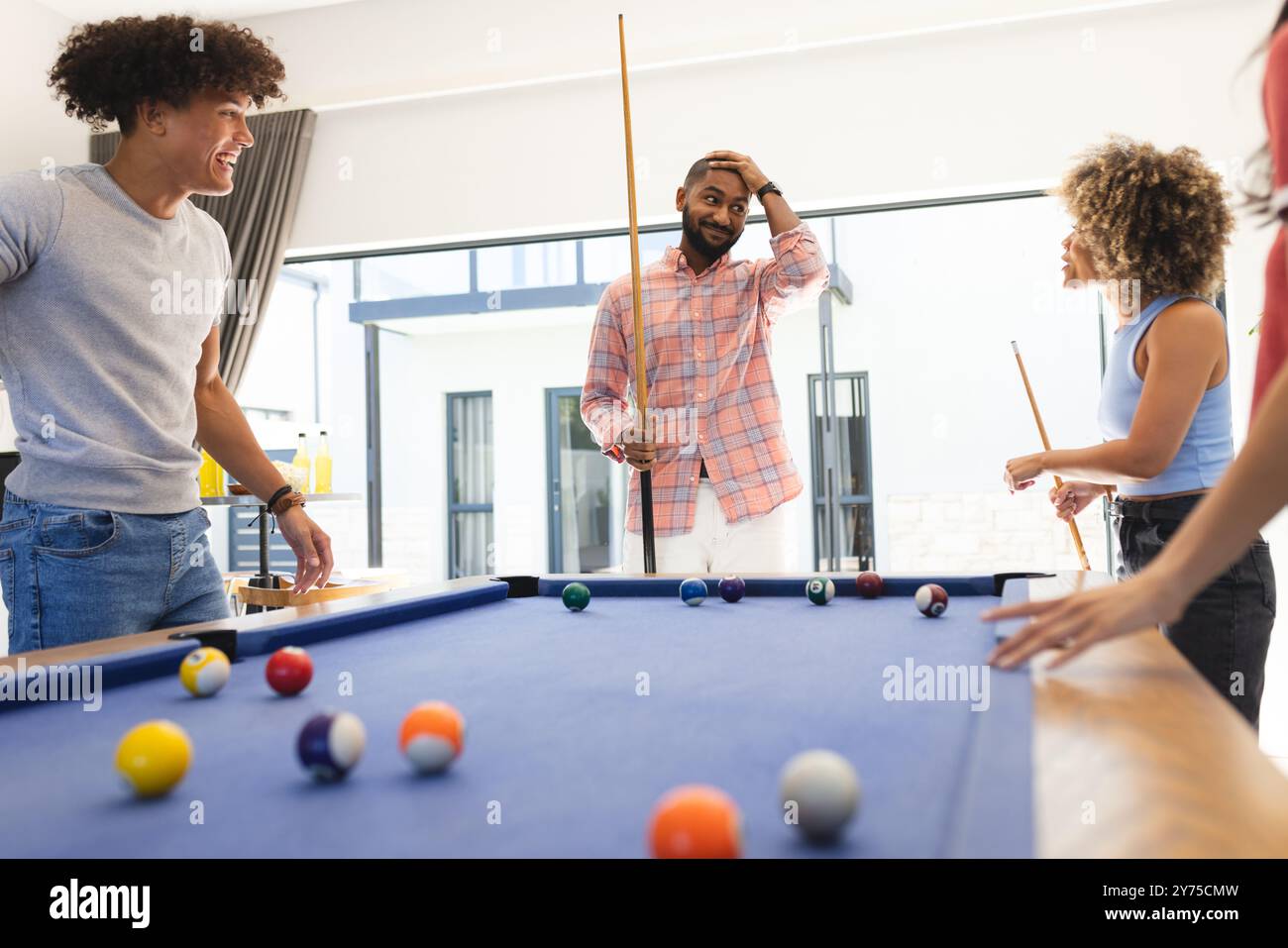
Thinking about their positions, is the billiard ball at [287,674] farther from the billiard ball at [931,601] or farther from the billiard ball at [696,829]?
the billiard ball at [931,601]

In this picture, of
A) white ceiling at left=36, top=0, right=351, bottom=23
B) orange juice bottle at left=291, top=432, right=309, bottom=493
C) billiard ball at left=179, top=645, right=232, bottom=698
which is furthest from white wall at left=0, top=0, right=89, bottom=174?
billiard ball at left=179, top=645, right=232, bottom=698

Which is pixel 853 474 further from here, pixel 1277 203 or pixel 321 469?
pixel 1277 203

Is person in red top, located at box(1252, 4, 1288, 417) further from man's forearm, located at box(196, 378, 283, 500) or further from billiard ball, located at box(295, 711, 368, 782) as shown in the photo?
man's forearm, located at box(196, 378, 283, 500)

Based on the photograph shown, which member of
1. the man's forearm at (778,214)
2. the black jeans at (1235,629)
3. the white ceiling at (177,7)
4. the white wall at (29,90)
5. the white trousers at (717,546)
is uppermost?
the white ceiling at (177,7)

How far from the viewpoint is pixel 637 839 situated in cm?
61

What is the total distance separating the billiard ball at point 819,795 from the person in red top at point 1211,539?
358 mm

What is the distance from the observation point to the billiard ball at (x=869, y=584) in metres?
1.86

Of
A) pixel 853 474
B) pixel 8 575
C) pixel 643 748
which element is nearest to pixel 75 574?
pixel 8 575

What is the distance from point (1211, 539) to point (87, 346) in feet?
5.48

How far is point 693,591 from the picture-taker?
185 cm

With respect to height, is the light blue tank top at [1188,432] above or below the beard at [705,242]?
below

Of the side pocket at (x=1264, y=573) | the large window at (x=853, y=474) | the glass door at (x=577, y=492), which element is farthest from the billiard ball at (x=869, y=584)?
the glass door at (x=577, y=492)
